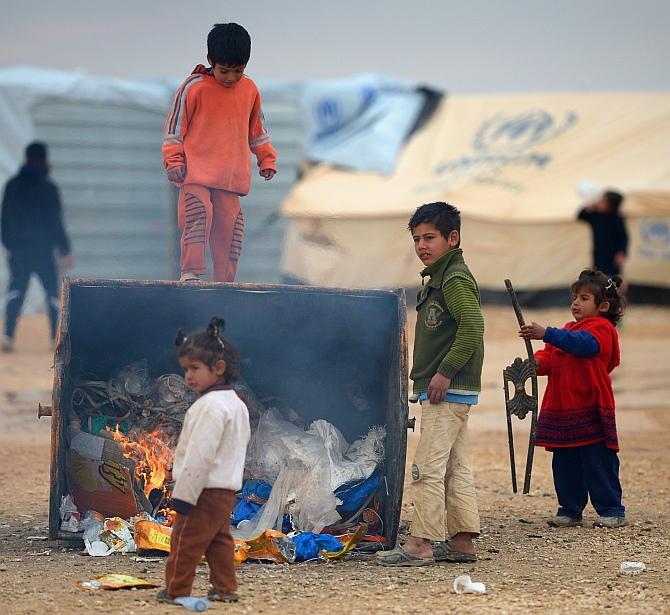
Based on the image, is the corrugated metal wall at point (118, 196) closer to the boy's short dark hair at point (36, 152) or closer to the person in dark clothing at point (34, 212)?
the person in dark clothing at point (34, 212)

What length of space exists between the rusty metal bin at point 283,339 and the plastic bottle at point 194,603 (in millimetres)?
1186

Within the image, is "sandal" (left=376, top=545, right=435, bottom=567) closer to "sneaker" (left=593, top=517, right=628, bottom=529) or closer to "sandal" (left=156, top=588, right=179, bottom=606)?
"sandal" (left=156, top=588, right=179, bottom=606)

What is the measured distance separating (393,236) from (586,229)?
108 inches

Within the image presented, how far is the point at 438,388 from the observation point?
5.13m

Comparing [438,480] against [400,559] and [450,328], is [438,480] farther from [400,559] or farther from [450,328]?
[450,328]

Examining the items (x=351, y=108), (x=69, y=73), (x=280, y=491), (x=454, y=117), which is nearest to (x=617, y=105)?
(x=454, y=117)

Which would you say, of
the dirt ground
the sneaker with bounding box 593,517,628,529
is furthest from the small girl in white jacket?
the sneaker with bounding box 593,517,628,529

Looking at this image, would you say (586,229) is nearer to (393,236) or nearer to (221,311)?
(393,236)

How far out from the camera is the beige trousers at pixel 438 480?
203 inches

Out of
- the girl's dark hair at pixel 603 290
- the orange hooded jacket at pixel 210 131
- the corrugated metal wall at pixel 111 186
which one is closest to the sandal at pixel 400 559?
the girl's dark hair at pixel 603 290

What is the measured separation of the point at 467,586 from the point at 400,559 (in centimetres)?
52

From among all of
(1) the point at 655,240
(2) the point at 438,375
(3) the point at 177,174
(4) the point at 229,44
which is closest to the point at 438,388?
(2) the point at 438,375

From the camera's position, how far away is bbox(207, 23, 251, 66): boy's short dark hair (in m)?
5.79

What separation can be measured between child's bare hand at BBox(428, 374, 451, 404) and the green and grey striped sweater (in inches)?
1.0
